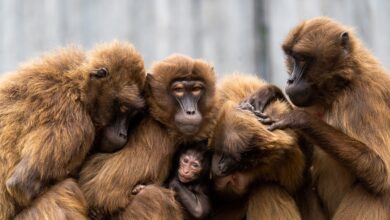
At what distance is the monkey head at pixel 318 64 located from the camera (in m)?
8.81

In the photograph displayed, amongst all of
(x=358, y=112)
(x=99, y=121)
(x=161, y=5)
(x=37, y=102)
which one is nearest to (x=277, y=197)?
(x=358, y=112)

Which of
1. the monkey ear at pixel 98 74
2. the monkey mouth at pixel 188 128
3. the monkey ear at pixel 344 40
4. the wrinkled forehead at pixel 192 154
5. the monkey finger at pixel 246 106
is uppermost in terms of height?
the monkey ear at pixel 344 40

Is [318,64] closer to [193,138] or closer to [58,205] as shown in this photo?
[193,138]

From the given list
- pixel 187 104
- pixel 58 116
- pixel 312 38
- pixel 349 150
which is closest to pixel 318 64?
pixel 312 38

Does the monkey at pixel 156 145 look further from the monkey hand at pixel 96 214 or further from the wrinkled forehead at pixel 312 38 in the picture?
the wrinkled forehead at pixel 312 38

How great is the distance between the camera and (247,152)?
28.2 feet

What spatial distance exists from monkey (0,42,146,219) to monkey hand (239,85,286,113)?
101 cm

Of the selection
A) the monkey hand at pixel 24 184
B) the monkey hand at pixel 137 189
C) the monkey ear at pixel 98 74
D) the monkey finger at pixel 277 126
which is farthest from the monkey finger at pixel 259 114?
the monkey hand at pixel 24 184

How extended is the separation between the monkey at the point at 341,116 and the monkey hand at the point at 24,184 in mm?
2138

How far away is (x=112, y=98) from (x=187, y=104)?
0.69m

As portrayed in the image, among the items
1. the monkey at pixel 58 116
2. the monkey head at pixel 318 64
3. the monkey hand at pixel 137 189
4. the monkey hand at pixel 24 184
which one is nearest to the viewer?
the monkey hand at pixel 24 184

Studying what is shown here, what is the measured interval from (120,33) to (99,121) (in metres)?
3.53

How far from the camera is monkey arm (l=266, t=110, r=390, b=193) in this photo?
8.43 meters

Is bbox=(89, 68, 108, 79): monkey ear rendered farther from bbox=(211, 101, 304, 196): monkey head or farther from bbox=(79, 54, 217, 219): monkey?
bbox=(211, 101, 304, 196): monkey head
